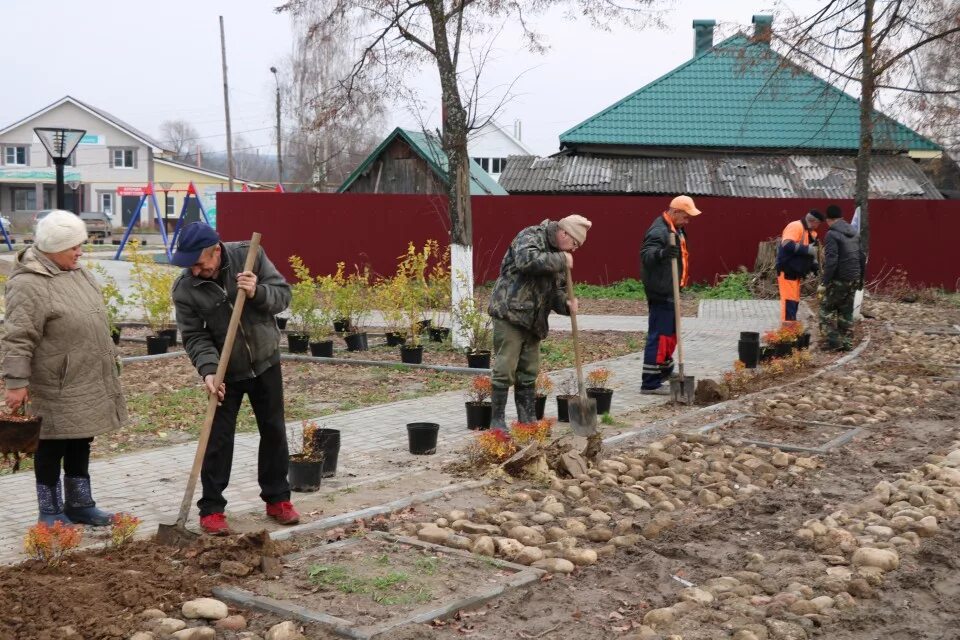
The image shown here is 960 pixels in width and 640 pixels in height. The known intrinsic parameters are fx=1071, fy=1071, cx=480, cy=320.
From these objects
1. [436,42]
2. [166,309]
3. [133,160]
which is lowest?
[166,309]

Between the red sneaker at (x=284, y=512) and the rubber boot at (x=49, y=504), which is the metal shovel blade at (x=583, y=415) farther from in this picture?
the rubber boot at (x=49, y=504)

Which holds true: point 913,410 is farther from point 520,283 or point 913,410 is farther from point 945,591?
point 945,591

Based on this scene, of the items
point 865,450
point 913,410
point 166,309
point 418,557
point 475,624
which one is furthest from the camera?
point 166,309

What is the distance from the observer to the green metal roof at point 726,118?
1085 inches

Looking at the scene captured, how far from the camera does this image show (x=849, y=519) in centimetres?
580

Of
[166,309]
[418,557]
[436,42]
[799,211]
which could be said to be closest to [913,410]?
[418,557]

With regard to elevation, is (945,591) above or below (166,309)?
below

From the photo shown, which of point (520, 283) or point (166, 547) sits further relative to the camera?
point (520, 283)

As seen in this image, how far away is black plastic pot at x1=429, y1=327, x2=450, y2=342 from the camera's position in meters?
14.1

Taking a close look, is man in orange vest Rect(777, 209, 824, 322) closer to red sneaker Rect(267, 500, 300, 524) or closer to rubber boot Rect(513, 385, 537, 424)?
rubber boot Rect(513, 385, 537, 424)

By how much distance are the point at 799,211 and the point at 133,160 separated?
5312 centimetres

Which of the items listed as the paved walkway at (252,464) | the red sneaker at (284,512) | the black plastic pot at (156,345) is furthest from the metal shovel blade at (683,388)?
the black plastic pot at (156,345)

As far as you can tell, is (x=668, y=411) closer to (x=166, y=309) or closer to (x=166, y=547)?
(x=166, y=547)

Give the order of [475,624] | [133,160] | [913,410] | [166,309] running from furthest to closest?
[133,160]
[166,309]
[913,410]
[475,624]
